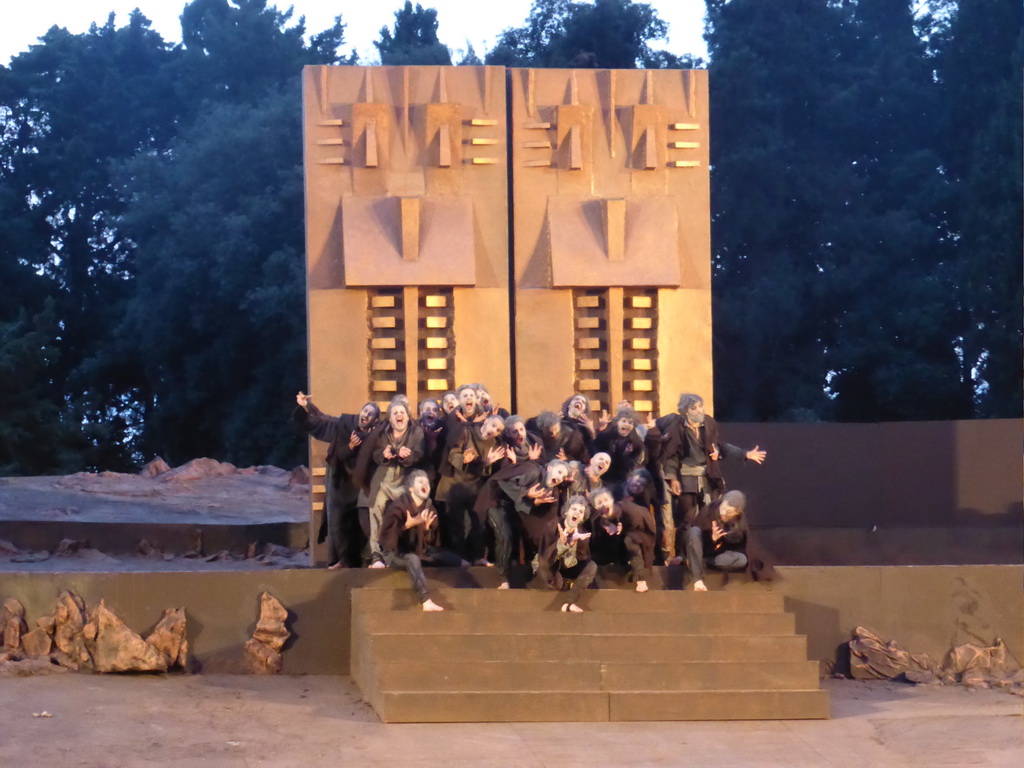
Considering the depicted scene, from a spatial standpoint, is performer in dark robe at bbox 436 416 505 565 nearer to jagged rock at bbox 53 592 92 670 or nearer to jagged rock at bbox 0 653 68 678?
jagged rock at bbox 53 592 92 670

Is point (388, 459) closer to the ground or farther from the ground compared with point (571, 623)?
farther from the ground

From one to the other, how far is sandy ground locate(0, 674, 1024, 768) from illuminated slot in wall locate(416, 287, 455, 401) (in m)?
3.27

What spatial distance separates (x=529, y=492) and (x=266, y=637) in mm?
2203

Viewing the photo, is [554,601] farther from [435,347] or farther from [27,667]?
[27,667]

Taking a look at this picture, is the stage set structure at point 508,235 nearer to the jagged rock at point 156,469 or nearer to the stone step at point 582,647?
the stone step at point 582,647

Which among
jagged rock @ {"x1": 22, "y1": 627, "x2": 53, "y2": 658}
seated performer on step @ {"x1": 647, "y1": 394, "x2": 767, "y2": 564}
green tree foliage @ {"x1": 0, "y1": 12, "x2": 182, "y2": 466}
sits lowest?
jagged rock @ {"x1": 22, "y1": 627, "x2": 53, "y2": 658}

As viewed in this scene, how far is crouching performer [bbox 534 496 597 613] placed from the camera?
10000 millimetres

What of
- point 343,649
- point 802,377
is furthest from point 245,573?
point 802,377

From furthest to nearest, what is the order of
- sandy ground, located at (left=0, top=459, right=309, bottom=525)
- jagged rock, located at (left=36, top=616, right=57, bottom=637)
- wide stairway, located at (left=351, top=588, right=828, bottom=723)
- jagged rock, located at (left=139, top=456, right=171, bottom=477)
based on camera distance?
jagged rock, located at (left=139, top=456, right=171, bottom=477) < sandy ground, located at (left=0, top=459, right=309, bottom=525) < jagged rock, located at (left=36, top=616, right=57, bottom=637) < wide stairway, located at (left=351, top=588, right=828, bottom=723)

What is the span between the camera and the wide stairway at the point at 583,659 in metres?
9.52

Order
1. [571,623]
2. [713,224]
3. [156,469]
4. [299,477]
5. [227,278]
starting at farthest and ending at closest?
[227,278] → [713,224] → [156,469] → [299,477] → [571,623]

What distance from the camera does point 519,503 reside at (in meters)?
10.5

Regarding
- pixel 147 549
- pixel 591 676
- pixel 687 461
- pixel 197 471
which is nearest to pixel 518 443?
pixel 687 461

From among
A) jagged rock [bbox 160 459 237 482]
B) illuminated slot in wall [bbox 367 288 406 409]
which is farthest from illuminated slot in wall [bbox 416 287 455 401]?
jagged rock [bbox 160 459 237 482]
